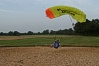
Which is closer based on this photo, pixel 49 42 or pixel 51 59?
pixel 51 59

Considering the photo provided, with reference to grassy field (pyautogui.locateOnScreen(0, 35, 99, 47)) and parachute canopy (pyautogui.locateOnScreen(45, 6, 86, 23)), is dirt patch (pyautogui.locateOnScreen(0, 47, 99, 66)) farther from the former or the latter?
grassy field (pyautogui.locateOnScreen(0, 35, 99, 47))

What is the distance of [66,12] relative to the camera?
2225cm

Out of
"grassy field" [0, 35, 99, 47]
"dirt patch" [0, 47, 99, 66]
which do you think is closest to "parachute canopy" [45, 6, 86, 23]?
"dirt patch" [0, 47, 99, 66]

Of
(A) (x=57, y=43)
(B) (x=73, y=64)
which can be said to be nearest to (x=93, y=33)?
(A) (x=57, y=43)

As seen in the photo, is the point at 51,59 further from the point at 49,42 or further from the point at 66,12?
the point at 49,42

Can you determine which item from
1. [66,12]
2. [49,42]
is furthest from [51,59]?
[49,42]

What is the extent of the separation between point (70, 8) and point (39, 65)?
191 inches

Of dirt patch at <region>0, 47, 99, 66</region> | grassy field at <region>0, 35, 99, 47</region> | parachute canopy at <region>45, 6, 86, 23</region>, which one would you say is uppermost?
parachute canopy at <region>45, 6, 86, 23</region>

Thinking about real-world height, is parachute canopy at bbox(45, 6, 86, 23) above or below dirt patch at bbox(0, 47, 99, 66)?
above

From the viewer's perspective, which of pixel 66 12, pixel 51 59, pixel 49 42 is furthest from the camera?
pixel 49 42

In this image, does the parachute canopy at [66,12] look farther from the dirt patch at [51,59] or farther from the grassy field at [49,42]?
the grassy field at [49,42]

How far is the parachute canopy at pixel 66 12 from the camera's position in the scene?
21734mm

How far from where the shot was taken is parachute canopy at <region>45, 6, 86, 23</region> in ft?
71.3

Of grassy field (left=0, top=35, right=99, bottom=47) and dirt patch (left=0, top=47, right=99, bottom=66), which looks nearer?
dirt patch (left=0, top=47, right=99, bottom=66)
